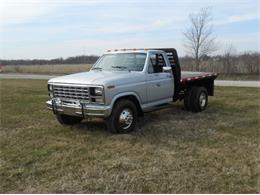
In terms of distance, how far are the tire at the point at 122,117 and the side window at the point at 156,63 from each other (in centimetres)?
116

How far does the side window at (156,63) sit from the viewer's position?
7.73 m

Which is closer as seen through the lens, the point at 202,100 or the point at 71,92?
the point at 71,92

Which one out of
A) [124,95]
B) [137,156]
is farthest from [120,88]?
[137,156]

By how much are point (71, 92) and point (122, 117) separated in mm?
1243

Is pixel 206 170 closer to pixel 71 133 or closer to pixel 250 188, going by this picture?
pixel 250 188

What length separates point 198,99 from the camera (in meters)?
9.43

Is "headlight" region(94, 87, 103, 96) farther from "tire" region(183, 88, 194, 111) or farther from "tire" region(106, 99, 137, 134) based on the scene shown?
"tire" region(183, 88, 194, 111)

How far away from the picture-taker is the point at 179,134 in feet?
22.4

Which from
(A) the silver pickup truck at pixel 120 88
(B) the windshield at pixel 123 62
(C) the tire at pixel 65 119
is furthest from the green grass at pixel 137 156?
(B) the windshield at pixel 123 62

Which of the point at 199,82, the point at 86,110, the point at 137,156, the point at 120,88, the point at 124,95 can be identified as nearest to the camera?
the point at 137,156

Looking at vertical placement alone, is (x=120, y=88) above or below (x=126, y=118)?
above

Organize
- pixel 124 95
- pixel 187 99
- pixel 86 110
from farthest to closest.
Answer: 1. pixel 187 99
2. pixel 124 95
3. pixel 86 110

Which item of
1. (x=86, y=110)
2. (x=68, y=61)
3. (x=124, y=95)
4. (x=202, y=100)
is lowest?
(x=202, y=100)

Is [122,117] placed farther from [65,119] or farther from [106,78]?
[65,119]
